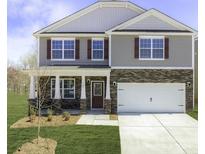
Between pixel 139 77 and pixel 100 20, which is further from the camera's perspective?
pixel 100 20

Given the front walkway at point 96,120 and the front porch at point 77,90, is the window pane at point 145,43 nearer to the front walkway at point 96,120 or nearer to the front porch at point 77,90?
the front porch at point 77,90

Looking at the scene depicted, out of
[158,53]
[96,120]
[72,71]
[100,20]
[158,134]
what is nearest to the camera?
[158,134]

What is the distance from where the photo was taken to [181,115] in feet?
59.8

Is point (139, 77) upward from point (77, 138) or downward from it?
upward

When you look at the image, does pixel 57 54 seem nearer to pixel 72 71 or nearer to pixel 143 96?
pixel 72 71

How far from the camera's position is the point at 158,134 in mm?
12484

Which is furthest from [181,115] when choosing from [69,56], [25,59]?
[25,59]

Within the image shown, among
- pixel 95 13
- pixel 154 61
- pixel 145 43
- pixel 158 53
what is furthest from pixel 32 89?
pixel 158 53

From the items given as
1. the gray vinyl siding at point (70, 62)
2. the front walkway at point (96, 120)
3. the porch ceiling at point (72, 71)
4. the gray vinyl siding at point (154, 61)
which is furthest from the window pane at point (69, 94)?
the gray vinyl siding at point (154, 61)

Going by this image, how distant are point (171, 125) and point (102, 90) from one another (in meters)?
7.08

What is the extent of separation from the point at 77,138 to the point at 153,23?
428 inches

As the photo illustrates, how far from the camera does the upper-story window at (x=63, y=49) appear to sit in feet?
67.1

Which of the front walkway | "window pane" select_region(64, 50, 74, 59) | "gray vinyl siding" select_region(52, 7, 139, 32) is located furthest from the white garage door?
"gray vinyl siding" select_region(52, 7, 139, 32)

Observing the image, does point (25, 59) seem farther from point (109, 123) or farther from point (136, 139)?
point (136, 139)
